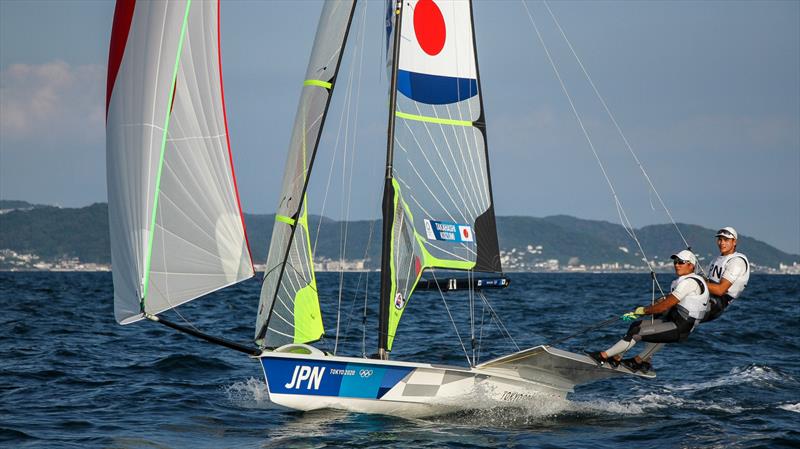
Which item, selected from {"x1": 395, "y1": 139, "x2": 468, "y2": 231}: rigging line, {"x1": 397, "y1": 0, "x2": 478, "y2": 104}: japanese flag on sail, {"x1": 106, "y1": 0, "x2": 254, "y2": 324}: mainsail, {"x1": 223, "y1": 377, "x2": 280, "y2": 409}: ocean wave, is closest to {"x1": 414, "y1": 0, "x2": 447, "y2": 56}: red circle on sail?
{"x1": 397, "y1": 0, "x2": 478, "y2": 104}: japanese flag on sail

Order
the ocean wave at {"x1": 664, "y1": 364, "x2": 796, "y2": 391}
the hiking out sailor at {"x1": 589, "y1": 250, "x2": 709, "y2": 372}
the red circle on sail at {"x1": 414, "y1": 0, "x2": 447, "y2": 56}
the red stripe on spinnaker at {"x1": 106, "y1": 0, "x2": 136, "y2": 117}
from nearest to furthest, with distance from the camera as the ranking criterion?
the red stripe on spinnaker at {"x1": 106, "y1": 0, "x2": 136, "y2": 117}, the hiking out sailor at {"x1": 589, "y1": 250, "x2": 709, "y2": 372}, the red circle on sail at {"x1": 414, "y1": 0, "x2": 447, "y2": 56}, the ocean wave at {"x1": 664, "y1": 364, "x2": 796, "y2": 391}

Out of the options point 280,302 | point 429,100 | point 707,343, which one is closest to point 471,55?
→ point 429,100

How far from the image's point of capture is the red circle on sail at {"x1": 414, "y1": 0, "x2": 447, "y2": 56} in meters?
11.3

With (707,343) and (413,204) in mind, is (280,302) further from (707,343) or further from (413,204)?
(707,343)

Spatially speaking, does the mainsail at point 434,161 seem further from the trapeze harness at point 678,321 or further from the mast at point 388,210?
the trapeze harness at point 678,321

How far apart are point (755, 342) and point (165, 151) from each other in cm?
1478

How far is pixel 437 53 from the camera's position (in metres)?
11.5

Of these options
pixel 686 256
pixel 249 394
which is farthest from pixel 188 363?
pixel 686 256

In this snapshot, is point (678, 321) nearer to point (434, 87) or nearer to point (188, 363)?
point (434, 87)

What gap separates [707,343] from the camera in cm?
1930

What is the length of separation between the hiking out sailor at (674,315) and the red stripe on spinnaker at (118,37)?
5.89 meters

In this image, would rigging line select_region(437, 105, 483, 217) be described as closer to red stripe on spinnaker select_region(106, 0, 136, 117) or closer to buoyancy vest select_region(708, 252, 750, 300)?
buoyancy vest select_region(708, 252, 750, 300)

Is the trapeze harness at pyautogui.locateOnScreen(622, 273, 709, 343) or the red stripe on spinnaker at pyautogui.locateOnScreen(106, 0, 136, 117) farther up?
the red stripe on spinnaker at pyautogui.locateOnScreen(106, 0, 136, 117)

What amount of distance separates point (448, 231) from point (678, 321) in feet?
9.37
